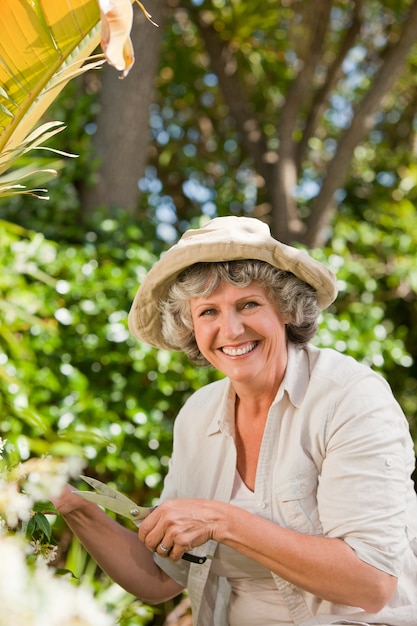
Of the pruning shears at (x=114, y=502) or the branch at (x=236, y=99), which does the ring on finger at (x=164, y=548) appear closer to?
the pruning shears at (x=114, y=502)

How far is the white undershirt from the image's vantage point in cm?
217

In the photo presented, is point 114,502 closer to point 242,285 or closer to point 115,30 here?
point 242,285

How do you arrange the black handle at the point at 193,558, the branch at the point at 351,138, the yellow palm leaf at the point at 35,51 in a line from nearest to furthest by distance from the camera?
1. the yellow palm leaf at the point at 35,51
2. the black handle at the point at 193,558
3. the branch at the point at 351,138

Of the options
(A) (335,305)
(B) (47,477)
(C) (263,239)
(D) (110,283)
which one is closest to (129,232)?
(D) (110,283)

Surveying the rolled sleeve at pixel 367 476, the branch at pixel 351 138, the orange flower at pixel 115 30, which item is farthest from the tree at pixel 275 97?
the orange flower at pixel 115 30

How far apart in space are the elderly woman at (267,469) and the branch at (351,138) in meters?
2.49

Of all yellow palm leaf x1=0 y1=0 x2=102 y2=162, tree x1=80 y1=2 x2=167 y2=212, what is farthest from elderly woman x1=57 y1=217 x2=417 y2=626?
tree x1=80 y1=2 x2=167 y2=212

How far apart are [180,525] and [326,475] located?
376 mm

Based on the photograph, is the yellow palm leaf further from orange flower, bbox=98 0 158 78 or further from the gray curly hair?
the gray curly hair

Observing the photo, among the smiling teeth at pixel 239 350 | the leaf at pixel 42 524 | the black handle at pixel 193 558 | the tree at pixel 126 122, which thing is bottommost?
the black handle at pixel 193 558

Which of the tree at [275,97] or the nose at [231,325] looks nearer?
the nose at [231,325]

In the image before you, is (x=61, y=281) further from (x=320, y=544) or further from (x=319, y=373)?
(x=320, y=544)

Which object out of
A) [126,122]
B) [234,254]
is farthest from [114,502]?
[126,122]

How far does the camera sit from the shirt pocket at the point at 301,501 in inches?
82.0
